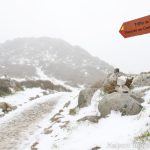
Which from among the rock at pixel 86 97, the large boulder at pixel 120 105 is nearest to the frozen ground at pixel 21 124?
the rock at pixel 86 97

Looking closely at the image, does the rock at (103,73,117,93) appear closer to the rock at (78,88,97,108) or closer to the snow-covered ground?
the rock at (78,88,97,108)

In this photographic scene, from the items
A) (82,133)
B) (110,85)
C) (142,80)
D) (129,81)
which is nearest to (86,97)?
(110,85)

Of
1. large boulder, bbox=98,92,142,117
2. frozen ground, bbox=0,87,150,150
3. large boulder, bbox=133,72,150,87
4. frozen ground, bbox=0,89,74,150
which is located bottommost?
frozen ground, bbox=0,89,74,150

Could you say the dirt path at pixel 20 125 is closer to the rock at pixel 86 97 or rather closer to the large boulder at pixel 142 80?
the rock at pixel 86 97

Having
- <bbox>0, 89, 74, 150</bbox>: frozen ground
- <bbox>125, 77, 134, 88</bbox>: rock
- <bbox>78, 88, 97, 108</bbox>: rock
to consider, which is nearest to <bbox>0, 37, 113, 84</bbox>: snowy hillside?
<bbox>0, 89, 74, 150</bbox>: frozen ground

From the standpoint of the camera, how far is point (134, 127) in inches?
352

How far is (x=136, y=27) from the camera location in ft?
22.3

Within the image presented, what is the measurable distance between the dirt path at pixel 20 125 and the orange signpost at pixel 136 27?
616 cm

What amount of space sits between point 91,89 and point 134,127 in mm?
7135

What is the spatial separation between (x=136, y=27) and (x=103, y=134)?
148 inches

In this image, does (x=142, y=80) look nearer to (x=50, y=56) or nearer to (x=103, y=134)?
(x=103, y=134)

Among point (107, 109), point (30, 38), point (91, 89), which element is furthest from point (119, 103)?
point (30, 38)

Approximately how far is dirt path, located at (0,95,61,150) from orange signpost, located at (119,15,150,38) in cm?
616

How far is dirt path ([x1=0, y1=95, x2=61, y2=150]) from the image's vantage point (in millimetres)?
11383
